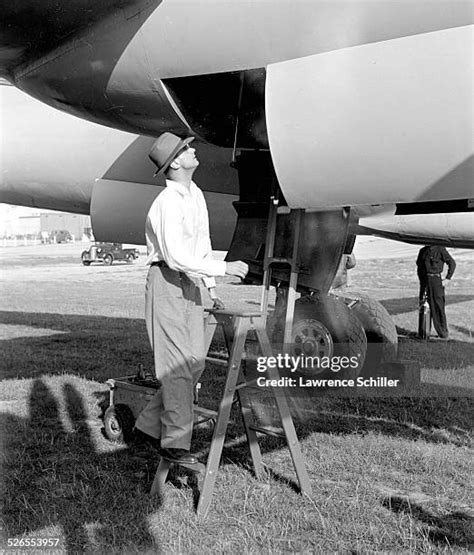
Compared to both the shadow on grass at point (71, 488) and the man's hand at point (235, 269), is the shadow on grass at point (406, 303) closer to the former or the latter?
the shadow on grass at point (71, 488)

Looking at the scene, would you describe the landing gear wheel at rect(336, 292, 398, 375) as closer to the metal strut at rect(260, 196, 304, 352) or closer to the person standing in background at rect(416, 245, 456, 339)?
the metal strut at rect(260, 196, 304, 352)

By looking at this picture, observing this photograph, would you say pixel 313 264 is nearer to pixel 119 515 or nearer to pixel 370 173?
pixel 370 173

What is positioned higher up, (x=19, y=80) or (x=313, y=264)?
(x=19, y=80)

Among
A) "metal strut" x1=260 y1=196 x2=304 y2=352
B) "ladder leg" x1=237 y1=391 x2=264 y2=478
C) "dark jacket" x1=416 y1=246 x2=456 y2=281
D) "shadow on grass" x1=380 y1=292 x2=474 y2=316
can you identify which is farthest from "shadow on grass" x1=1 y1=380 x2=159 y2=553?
"shadow on grass" x1=380 y1=292 x2=474 y2=316

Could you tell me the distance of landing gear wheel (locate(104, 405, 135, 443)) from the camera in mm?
4047

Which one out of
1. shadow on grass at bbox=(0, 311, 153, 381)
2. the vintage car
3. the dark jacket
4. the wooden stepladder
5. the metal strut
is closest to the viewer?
the wooden stepladder

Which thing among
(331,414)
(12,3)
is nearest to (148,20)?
(12,3)

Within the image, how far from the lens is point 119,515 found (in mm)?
2939

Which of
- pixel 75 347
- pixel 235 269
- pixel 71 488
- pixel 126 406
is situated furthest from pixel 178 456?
pixel 75 347

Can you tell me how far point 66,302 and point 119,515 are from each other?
38.9ft

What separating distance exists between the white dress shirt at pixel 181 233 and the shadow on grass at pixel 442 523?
1331 millimetres

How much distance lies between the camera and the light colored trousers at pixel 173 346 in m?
2.97

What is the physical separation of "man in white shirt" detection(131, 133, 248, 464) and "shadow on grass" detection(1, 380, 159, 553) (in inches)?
13.8

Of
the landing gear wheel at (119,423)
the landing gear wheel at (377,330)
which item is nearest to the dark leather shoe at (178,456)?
the landing gear wheel at (119,423)
